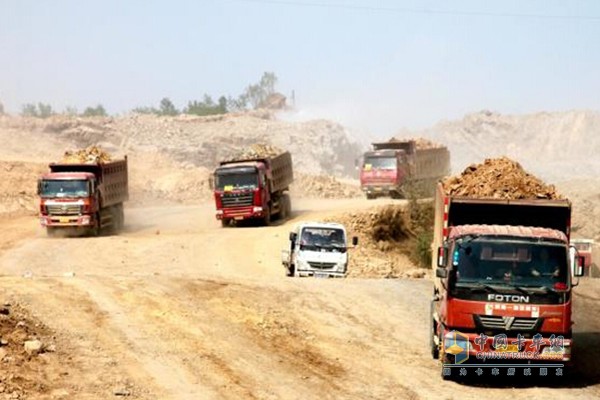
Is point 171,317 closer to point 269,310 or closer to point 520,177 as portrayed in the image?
point 269,310

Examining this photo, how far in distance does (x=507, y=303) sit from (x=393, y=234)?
29234 millimetres

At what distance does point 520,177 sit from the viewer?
20.2m

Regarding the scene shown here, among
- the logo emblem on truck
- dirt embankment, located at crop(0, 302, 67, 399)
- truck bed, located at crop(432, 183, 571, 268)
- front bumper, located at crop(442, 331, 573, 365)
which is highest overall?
truck bed, located at crop(432, 183, 571, 268)

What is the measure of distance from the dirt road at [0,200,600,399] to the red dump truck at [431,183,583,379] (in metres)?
0.49

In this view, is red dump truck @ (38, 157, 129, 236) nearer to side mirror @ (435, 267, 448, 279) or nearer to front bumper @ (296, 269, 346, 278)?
front bumper @ (296, 269, 346, 278)

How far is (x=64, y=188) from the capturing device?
40.0 m

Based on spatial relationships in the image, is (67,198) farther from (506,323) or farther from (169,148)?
(169,148)

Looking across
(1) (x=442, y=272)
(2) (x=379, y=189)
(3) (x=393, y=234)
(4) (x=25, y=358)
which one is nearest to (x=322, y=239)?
(1) (x=442, y=272)

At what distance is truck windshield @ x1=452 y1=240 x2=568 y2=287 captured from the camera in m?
16.1

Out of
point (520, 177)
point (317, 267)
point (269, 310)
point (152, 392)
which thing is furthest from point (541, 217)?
point (317, 267)

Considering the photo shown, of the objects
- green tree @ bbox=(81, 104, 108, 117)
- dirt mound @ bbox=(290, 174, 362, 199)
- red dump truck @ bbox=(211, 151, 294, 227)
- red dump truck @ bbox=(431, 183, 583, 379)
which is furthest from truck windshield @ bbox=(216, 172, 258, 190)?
green tree @ bbox=(81, 104, 108, 117)

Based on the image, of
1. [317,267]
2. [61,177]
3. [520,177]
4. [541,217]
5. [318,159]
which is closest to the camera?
[541,217]

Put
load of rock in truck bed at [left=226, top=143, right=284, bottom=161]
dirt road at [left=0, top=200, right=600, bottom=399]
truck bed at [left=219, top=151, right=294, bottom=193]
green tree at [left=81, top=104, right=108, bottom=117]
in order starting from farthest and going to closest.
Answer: green tree at [left=81, top=104, right=108, bottom=117] < load of rock in truck bed at [left=226, top=143, right=284, bottom=161] < truck bed at [left=219, top=151, right=294, bottom=193] < dirt road at [left=0, top=200, right=600, bottom=399]

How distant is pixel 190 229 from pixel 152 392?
107ft
